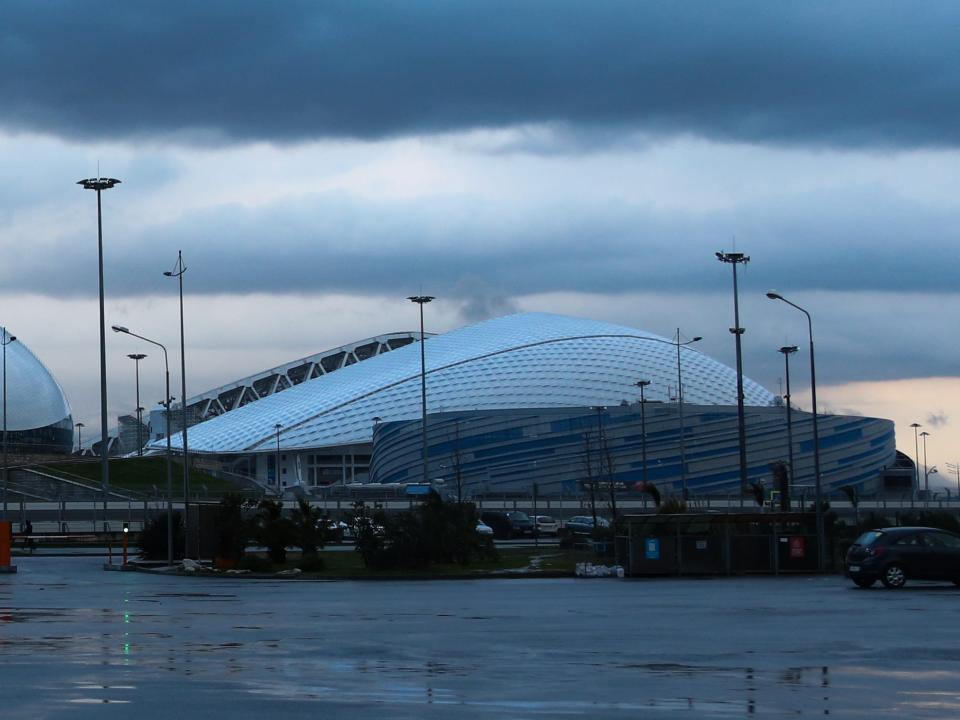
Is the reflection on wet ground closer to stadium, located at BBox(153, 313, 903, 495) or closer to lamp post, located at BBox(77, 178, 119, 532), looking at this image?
lamp post, located at BBox(77, 178, 119, 532)

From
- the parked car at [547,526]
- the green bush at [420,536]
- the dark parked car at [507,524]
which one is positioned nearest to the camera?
the green bush at [420,536]

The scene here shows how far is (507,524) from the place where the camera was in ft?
247

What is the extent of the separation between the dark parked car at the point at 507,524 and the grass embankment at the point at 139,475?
3250cm

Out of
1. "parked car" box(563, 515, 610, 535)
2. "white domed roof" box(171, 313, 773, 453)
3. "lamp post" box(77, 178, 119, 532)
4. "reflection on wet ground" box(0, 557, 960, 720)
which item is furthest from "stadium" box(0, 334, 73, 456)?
"reflection on wet ground" box(0, 557, 960, 720)

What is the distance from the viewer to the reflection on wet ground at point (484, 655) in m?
14.2

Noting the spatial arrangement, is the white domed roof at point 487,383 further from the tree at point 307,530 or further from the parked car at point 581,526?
the tree at point 307,530

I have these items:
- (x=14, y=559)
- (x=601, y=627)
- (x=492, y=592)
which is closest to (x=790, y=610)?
(x=601, y=627)

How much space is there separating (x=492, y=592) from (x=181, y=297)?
30.4 m

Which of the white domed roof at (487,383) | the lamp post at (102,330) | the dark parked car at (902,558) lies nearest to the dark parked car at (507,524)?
the lamp post at (102,330)

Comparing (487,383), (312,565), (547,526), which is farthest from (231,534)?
(487,383)

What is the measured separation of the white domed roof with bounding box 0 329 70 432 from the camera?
446ft

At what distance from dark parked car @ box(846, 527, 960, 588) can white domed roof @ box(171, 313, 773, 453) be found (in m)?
101

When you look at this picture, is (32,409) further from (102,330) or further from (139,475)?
(102,330)

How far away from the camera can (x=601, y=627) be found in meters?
23.0
